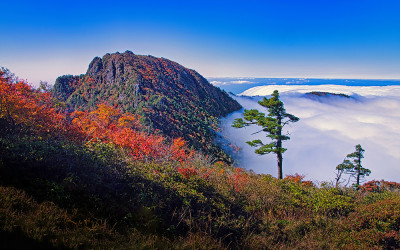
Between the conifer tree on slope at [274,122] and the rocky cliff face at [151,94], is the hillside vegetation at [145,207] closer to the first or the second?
the conifer tree on slope at [274,122]

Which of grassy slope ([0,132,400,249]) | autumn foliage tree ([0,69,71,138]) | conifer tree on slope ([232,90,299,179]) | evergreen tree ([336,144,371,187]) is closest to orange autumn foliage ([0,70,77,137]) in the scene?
autumn foliage tree ([0,69,71,138])

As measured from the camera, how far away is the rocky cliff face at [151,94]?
37.6 meters

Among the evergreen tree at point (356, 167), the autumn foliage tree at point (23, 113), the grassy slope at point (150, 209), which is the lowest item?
the evergreen tree at point (356, 167)

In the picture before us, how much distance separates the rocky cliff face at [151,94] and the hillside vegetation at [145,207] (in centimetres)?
2314

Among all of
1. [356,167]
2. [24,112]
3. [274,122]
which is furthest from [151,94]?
[356,167]

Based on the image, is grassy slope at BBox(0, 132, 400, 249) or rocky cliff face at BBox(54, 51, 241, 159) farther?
rocky cliff face at BBox(54, 51, 241, 159)

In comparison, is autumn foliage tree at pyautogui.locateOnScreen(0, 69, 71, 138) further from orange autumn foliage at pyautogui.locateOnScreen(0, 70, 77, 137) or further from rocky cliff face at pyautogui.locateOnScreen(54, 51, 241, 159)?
rocky cliff face at pyautogui.locateOnScreen(54, 51, 241, 159)

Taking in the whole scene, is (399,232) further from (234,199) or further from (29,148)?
(29,148)

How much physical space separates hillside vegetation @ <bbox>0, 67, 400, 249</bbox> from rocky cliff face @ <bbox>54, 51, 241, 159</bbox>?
23138 mm

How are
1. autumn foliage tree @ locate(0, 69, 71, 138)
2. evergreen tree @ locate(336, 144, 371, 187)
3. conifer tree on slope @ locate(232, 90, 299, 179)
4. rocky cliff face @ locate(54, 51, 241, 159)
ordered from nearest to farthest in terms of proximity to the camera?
autumn foliage tree @ locate(0, 69, 71, 138) → conifer tree on slope @ locate(232, 90, 299, 179) → evergreen tree @ locate(336, 144, 371, 187) → rocky cliff face @ locate(54, 51, 241, 159)

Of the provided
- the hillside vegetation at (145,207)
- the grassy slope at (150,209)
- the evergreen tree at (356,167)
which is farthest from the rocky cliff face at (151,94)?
the grassy slope at (150,209)

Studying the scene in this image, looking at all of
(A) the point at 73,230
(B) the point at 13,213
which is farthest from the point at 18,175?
(A) the point at 73,230

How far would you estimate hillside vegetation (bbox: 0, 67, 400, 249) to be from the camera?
434 centimetres

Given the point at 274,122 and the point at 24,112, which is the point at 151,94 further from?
the point at 24,112
